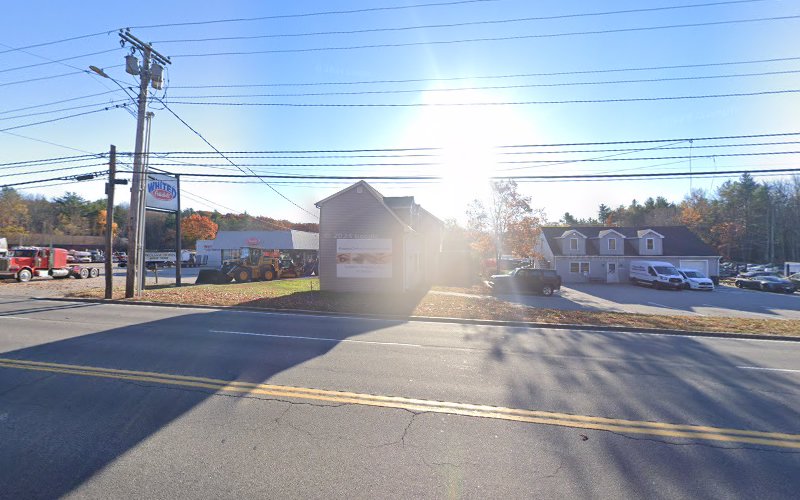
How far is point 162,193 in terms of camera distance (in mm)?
23969

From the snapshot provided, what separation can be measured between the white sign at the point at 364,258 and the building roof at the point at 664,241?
22571 millimetres

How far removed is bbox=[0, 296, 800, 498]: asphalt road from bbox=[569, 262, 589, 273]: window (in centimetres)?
2806

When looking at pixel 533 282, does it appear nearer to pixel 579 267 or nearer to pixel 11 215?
pixel 579 267

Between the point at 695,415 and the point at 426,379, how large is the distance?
12.4 feet

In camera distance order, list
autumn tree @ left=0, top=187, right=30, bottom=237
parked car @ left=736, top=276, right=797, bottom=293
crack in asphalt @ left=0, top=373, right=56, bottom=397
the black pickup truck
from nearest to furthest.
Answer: crack in asphalt @ left=0, top=373, right=56, bottom=397
the black pickup truck
parked car @ left=736, top=276, right=797, bottom=293
autumn tree @ left=0, top=187, right=30, bottom=237

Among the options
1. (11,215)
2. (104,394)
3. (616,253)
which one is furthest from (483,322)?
(11,215)

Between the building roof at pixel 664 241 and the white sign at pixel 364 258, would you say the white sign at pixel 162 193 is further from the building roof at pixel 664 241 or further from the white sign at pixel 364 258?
the building roof at pixel 664 241

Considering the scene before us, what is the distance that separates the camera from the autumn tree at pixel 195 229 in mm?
75125

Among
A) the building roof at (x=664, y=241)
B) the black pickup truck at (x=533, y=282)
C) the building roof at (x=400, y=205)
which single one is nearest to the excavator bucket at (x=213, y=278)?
the building roof at (x=400, y=205)

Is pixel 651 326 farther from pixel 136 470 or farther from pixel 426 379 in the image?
pixel 136 470

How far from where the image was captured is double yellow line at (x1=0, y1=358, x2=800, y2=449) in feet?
13.8

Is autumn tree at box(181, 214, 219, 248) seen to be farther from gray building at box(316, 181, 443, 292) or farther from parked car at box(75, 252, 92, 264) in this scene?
gray building at box(316, 181, 443, 292)

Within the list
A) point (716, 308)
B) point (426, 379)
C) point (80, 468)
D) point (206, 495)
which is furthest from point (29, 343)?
point (716, 308)

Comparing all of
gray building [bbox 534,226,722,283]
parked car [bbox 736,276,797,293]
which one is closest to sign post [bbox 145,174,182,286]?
gray building [bbox 534,226,722,283]
